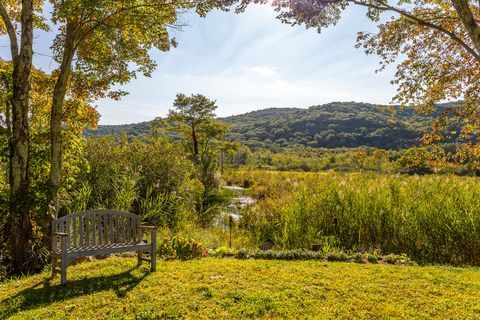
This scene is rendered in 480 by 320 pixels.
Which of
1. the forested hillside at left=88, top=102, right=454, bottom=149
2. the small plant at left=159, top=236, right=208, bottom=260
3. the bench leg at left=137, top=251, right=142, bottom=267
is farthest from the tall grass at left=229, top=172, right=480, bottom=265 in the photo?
the forested hillside at left=88, top=102, right=454, bottom=149

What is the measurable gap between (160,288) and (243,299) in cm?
115

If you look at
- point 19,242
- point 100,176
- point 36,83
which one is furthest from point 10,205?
point 100,176

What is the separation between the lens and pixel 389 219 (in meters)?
7.45

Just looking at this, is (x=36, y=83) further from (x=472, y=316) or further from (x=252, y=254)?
(x=472, y=316)

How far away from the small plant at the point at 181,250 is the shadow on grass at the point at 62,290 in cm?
121

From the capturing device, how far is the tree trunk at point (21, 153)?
18.5ft

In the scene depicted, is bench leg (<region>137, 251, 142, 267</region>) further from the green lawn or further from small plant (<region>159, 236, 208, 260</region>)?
small plant (<region>159, 236, 208, 260</region>)

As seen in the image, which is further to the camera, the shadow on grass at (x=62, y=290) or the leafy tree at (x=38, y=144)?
the leafy tree at (x=38, y=144)

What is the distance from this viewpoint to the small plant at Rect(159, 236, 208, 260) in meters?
6.27

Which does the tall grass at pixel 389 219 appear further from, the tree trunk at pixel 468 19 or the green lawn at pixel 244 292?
the tree trunk at pixel 468 19

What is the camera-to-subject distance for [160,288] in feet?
14.6

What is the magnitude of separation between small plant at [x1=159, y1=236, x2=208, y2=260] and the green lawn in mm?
568

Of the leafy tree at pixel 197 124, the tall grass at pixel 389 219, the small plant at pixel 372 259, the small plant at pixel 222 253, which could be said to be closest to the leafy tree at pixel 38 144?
the small plant at pixel 222 253

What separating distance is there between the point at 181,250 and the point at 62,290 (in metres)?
2.25
